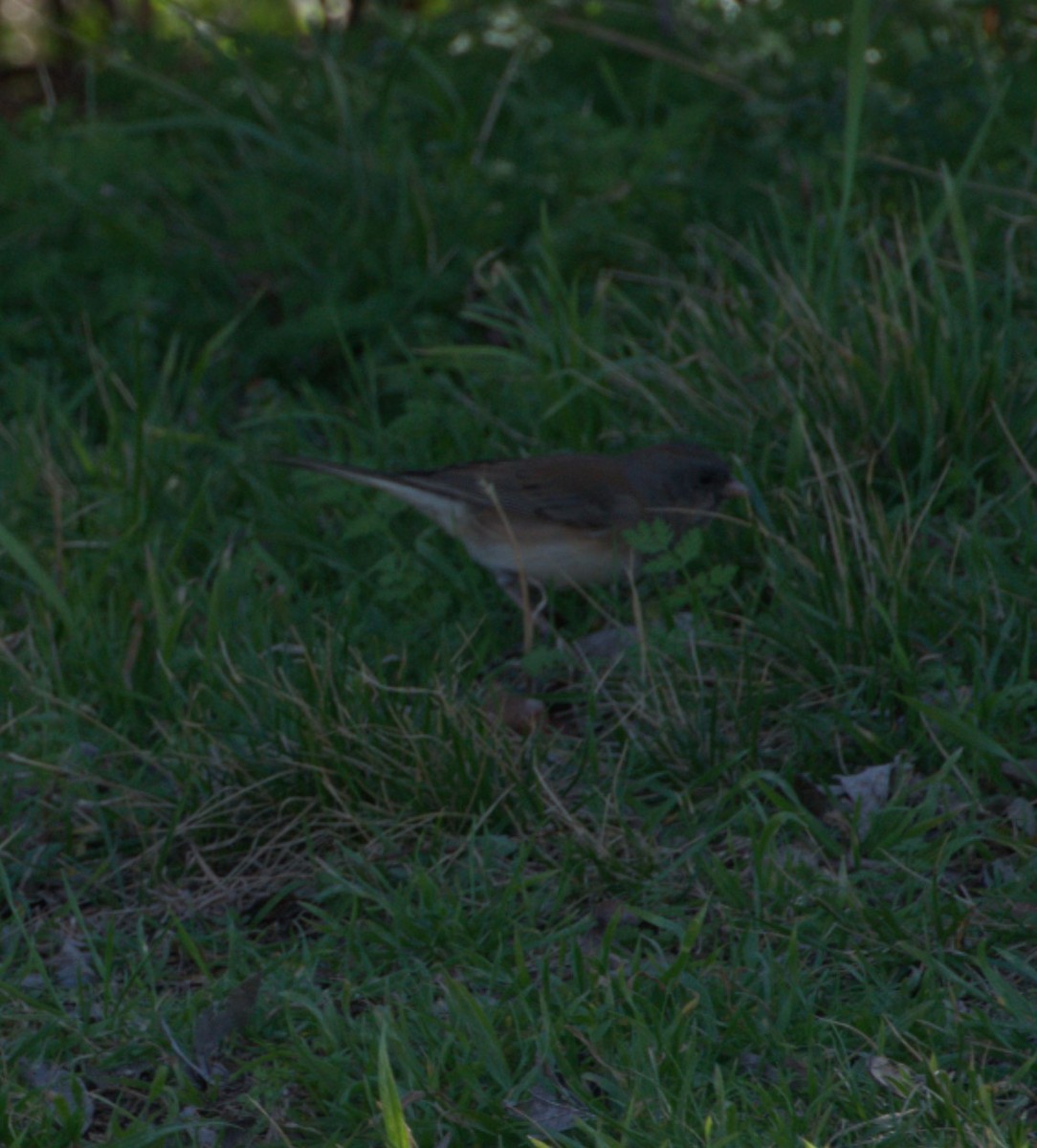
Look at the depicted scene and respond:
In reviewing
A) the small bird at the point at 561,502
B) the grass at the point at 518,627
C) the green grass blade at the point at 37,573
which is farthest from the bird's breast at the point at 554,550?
the green grass blade at the point at 37,573

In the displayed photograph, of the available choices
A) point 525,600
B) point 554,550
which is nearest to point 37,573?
point 525,600

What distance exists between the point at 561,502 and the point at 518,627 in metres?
0.33

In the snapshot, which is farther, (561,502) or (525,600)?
(561,502)

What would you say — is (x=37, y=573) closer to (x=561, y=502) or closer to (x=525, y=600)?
(x=525, y=600)

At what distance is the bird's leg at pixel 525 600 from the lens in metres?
3.97

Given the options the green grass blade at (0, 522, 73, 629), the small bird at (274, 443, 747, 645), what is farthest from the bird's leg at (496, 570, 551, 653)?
the green grass blade at (0, 522, 73, 629)

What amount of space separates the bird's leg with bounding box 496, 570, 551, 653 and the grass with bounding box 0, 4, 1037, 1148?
8 centimetres

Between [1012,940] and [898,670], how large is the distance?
708 mm

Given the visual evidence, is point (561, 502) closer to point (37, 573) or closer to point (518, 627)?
point (518, 627)

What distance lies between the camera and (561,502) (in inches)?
169

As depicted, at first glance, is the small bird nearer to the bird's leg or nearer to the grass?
the bird's leg

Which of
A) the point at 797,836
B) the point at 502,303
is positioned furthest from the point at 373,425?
the point at 797,836

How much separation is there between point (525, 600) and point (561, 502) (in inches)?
15.3

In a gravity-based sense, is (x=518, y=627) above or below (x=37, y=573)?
below
